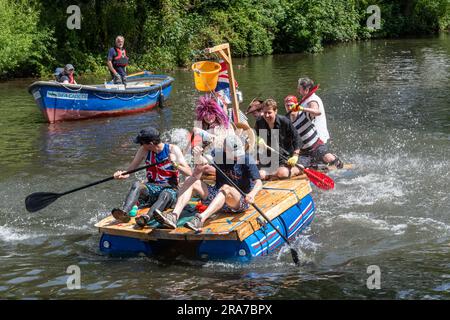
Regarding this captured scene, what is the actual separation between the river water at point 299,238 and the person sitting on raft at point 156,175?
697mm

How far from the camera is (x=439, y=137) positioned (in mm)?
15305

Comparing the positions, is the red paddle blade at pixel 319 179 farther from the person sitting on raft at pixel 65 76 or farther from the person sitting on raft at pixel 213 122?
the person sitting on raft at pixel 65 76

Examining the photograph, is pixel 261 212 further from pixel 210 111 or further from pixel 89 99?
pixel 89 99

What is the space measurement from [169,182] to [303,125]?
3564 millimetres

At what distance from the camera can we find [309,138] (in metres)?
11.9

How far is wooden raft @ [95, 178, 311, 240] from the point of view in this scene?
798 centimetres

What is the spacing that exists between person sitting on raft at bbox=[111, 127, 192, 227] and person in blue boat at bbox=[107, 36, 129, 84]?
1175 centimetres

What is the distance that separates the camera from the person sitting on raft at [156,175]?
8.68 m

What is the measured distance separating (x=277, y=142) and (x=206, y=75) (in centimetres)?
212

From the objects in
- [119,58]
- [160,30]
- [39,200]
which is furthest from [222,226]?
[160,30]

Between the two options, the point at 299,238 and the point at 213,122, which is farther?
the point at 299,238

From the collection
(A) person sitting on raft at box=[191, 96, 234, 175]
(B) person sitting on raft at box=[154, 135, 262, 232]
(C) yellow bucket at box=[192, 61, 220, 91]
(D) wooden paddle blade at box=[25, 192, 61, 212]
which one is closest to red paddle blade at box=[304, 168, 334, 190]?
(B) person sitting on raft at box=[154, 135, 262, 232]

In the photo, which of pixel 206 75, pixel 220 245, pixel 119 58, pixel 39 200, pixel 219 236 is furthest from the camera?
pixel 119 58
